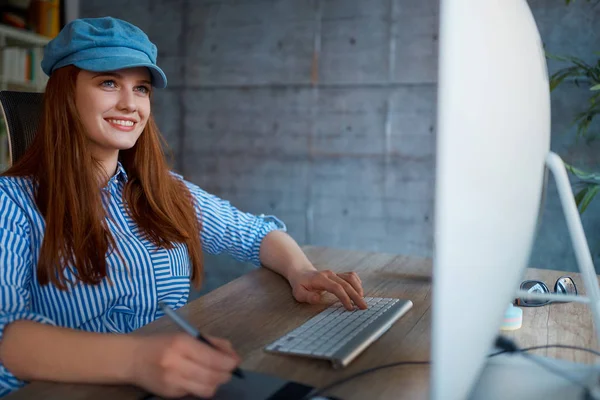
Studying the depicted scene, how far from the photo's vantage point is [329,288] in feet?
3.32

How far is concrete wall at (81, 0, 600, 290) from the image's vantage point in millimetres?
2973

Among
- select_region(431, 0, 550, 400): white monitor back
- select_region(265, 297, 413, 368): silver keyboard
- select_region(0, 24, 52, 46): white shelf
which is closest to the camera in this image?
select_region(431, 0, 550, 400): white monitor back

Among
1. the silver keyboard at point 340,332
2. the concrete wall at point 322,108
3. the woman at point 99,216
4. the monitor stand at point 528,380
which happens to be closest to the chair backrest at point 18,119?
the woman at point 99,216

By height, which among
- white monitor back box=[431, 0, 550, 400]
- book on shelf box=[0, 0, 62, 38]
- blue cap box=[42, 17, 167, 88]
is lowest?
white monitor back box=[431, 0, 550, 400]

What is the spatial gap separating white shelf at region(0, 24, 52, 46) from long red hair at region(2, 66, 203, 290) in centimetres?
260

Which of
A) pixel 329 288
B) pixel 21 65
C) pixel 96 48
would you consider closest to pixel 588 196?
pixel 329 288

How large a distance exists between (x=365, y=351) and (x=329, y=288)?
254mm

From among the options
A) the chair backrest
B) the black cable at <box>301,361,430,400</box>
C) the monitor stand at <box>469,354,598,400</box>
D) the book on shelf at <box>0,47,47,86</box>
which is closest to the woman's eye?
the chair backrest

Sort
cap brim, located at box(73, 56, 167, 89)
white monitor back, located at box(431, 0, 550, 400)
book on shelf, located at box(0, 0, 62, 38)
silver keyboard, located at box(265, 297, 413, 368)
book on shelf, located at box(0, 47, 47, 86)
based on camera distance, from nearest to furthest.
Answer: white monitor back, located at box(431, 0, 550, 400), silver keyboard, located at box(265, 297, 413, 368), cap brim, located at box(73, 56, 167, 89), book on shelf, located at box(0, 47, 47, 86), book on shelf, located at box(0, 0, 62, 38)

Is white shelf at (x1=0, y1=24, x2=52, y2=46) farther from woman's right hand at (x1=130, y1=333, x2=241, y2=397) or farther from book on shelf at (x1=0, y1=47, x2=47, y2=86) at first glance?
woman's right hand at (x1=130, y1=333, x2=241, y2=397)

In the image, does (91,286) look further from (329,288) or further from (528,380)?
(528,380)

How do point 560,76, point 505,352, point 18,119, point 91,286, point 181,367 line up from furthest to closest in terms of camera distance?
point 560,76
point 18,119
point 91,286
point 505,352
point 181,367

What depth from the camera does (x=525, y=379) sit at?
663mm

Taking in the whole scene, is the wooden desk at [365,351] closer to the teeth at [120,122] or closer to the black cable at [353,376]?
the black cable at [353,376]
